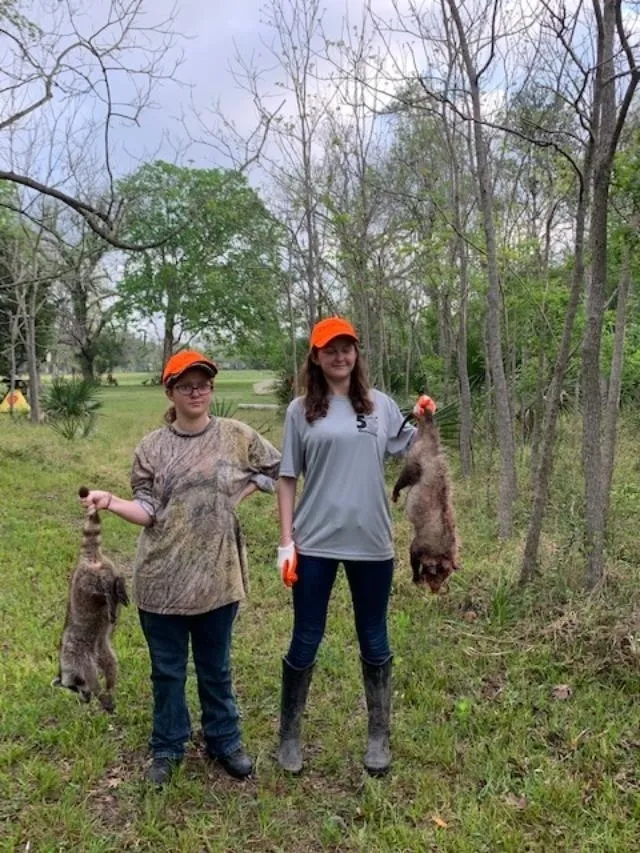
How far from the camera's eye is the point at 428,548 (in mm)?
2926

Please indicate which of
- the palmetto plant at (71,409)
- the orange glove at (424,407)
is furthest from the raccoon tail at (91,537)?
the palmetto plant at (71,409)

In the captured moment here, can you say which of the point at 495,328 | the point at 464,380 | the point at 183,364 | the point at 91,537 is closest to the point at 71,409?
the point at 464,380

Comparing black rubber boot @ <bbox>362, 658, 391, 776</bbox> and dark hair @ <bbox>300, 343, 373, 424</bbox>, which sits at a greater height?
dark hair @ <bbox>300, 343, 373, 424</bbox>

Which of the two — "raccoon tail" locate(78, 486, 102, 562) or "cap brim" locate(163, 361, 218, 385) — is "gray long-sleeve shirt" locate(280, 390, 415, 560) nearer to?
"cap brim" locate(163, 361, 218, 385)

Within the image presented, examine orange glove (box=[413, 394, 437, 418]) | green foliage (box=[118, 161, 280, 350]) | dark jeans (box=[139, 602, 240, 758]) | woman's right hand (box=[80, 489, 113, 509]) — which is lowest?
dark jeans (box=[139, 602, 240, 758])

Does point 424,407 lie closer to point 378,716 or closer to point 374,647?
point 374,647

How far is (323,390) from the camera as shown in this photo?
9.04 feet

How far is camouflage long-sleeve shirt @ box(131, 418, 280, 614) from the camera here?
261cm

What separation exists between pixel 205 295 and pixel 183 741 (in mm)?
34104

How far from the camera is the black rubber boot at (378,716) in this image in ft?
9.39

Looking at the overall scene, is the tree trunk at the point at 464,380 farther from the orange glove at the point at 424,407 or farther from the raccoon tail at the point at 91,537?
the raccoon tail at the point at 91,537

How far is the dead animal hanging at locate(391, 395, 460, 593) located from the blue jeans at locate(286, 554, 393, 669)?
252 mm

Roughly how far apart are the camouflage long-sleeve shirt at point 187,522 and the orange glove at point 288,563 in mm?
188

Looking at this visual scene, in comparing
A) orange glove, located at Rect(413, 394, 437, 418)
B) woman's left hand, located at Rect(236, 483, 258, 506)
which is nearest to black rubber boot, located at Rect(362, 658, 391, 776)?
woman's left hand, located at Rect(236, 483, 258, 506)
